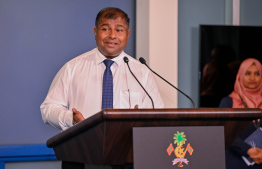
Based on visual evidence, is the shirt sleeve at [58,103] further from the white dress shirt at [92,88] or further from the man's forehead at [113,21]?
the man's forehead at [113,21]

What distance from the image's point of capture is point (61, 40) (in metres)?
3.79

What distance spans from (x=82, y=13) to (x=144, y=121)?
260 centimetres

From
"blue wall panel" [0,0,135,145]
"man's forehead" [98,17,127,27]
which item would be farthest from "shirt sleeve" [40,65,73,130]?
"blue wall panel" [0,0,135,145]

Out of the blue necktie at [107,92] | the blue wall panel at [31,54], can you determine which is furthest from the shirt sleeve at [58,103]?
Result: the blue wall panel at [31,54]

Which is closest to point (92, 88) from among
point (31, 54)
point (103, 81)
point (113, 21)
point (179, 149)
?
point (103, 81)

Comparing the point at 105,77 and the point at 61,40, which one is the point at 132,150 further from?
the point at 61,40

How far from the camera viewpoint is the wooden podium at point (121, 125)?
139 cm

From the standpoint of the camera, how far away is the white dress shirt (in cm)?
249

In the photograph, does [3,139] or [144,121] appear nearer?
[144,121]

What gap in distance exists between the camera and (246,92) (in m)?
4.00

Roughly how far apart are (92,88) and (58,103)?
0.75 feet

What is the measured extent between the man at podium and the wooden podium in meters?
0.86

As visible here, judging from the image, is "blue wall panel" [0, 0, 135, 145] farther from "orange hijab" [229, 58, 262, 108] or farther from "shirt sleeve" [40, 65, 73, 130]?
"orange hijab" [229, 58, 262, 108]

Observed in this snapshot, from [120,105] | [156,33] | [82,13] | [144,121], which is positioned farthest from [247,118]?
[82,13]
